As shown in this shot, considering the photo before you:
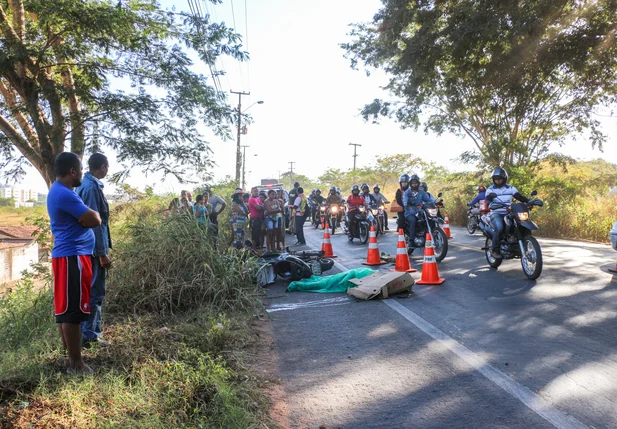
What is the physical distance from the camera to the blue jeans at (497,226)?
847 centimetres

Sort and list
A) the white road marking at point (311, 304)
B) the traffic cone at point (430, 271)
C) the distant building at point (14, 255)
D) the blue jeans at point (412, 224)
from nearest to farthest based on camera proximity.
→ the white road marking at point (311, 304) → the traffic cone at point (430, 271) → the blue jeans at point (412, 224) → the distant building at point (14, 255)

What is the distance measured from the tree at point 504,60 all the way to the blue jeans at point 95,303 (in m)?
11.0

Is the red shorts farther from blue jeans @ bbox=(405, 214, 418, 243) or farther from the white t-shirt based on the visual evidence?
the white t-shirt

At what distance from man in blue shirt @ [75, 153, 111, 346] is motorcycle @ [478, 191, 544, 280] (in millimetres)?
6569

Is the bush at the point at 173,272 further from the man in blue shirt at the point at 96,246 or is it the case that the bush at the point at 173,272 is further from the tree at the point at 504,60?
the tree at the point at 504,60

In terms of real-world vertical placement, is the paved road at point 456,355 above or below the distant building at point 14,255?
above

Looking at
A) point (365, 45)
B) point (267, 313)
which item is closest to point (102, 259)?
point (267, 313)

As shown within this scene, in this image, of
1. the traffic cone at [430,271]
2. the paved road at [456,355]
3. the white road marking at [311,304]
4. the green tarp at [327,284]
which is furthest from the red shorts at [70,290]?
the traffic cone at [430,271]

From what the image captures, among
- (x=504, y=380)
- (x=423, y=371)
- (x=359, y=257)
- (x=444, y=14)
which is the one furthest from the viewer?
(x=444, y=14)

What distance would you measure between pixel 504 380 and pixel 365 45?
18.4 m

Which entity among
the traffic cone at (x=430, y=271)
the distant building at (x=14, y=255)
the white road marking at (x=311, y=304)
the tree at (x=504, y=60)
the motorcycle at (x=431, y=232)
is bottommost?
the distant building at (x=14, y=255)

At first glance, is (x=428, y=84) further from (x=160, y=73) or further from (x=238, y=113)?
(x=160, y=73)

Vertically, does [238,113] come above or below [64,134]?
above

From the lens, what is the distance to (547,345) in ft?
15.1
